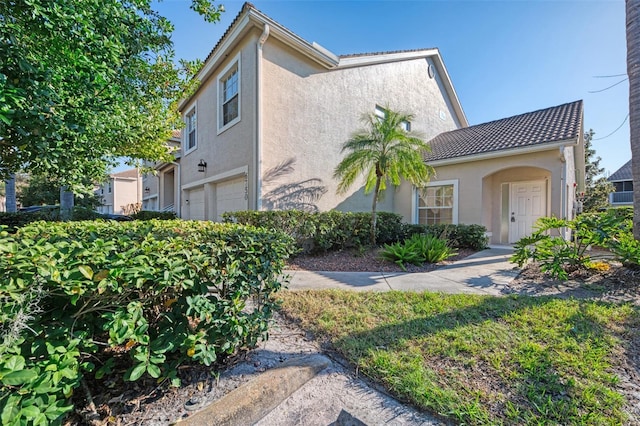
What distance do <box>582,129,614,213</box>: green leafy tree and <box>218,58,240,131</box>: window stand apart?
2208 cm

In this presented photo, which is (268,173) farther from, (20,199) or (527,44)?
(20,199)

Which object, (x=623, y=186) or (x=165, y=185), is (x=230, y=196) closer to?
(x=165, y=185)

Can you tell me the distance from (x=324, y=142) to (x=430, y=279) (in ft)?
19.4

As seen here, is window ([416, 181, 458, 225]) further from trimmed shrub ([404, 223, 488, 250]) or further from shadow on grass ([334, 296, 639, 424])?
shadow on grass ([334, 296, 639, 424])

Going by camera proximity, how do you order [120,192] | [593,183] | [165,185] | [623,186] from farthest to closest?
[120,192] < [623,186] < [593,183] < [165,185]

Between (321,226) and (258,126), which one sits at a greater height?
(258,126)

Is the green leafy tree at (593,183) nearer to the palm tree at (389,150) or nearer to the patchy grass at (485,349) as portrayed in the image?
the palm tree at (389,150)

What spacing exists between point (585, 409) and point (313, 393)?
195cm

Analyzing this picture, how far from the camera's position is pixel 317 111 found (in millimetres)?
9164

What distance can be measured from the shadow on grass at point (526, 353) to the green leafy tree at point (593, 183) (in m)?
20.3

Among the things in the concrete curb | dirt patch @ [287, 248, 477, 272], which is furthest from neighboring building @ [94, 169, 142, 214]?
the concrete curb

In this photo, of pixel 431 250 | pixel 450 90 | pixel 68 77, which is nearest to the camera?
pixel 68 77

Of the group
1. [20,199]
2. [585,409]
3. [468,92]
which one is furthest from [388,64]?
[20,199]

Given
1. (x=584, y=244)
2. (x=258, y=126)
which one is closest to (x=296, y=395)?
(x=584, y=244)
